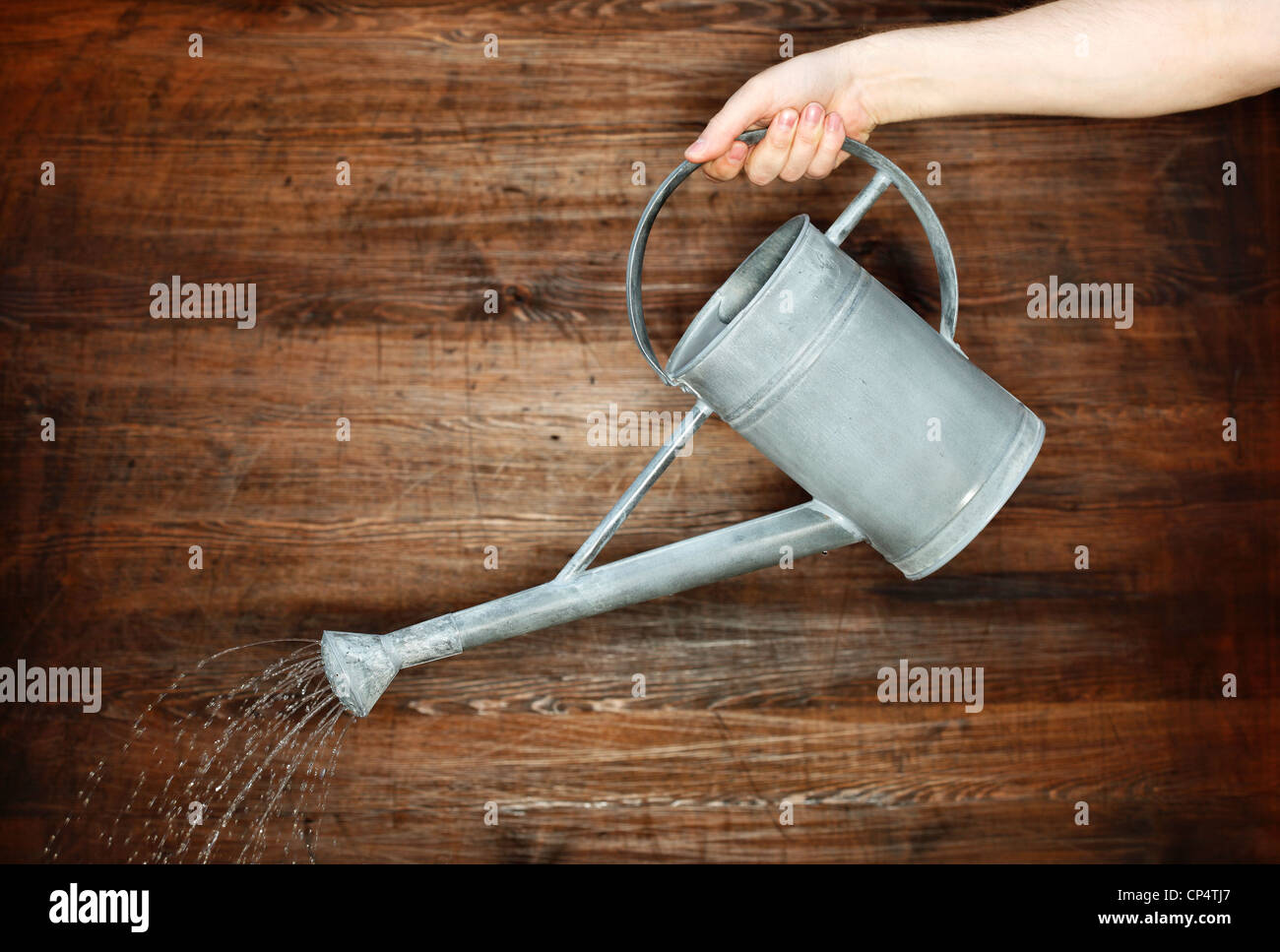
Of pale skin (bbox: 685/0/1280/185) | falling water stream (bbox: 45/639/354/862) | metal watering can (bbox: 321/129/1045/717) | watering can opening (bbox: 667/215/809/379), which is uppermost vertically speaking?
pale skin (bbox: 685/0/1280/185)

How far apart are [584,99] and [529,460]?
1.50ft

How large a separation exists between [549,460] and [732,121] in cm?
46

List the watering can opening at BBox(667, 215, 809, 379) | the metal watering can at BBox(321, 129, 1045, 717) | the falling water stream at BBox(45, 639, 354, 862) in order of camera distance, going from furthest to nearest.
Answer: the falling water stream at BBox(45, 639, 354, 862)
the watering can opening at BBox(667, 215, 809, 379)
the metal watering can at BBox(321, 129, 1045, 717)

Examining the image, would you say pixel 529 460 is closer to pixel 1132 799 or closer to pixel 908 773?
pixel 908 773

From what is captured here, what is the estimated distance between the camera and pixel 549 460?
105cm

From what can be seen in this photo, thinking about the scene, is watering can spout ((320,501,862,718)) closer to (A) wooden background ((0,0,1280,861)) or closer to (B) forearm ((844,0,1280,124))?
(A) wooden background ((0,0,1280,861))

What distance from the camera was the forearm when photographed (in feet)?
2.57

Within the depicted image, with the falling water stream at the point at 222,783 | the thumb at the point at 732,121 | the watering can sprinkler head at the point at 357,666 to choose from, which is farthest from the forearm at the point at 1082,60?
the falling water stream at the point at 222,783

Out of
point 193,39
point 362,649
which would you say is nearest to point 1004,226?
point 362,649

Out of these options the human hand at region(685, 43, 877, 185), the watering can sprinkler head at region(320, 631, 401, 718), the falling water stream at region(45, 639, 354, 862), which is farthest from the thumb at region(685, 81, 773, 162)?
the falling water stream at region(45, 639, 354, 862)

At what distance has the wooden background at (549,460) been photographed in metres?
1.05

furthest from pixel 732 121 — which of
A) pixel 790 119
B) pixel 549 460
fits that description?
pixel 549 460

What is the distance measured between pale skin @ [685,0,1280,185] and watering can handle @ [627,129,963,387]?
0.14ft

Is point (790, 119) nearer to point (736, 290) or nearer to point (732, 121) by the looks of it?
point (732, 121)
